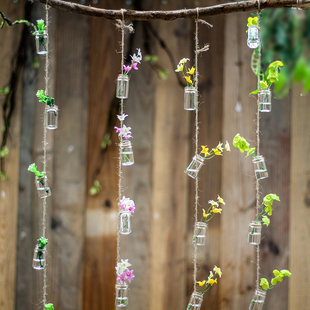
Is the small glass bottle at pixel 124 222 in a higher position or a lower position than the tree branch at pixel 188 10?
lower

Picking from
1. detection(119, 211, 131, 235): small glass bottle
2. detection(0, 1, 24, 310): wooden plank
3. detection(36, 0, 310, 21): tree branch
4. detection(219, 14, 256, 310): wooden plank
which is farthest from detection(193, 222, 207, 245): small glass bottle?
detection(0, 1, 24, 310): wooden plank

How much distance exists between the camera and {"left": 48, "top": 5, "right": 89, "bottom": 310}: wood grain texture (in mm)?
1282

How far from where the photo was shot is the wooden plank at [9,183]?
50.5 inches

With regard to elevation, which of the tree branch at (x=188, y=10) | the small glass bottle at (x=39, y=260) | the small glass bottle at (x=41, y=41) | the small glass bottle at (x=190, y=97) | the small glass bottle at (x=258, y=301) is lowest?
the small glass bottle at (x=258, y=301)

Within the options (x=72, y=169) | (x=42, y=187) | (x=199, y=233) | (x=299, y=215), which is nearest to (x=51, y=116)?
(x=42, y=187)

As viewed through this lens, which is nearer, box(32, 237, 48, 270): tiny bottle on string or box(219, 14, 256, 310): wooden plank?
box(32, 237, 48, 270): tiny bottle on string

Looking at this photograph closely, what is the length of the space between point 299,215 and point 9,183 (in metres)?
1.12

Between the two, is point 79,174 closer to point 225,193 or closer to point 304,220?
point 225,193

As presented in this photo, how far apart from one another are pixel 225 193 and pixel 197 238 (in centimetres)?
34

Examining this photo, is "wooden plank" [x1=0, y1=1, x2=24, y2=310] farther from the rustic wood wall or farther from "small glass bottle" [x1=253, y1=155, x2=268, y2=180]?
"small glass bottle" [x1=253, y1=155, x2=268, y2=180]

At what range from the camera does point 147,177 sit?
129 centimetres

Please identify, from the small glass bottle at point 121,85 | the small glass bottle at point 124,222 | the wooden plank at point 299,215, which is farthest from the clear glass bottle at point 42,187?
the wooden plank at point 299,215

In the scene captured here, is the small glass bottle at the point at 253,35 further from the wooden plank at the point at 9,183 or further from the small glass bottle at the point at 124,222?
the wooden plank at the point at 9,183

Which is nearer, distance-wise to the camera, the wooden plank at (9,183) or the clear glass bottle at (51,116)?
the clear glass bottle at (51,116)
